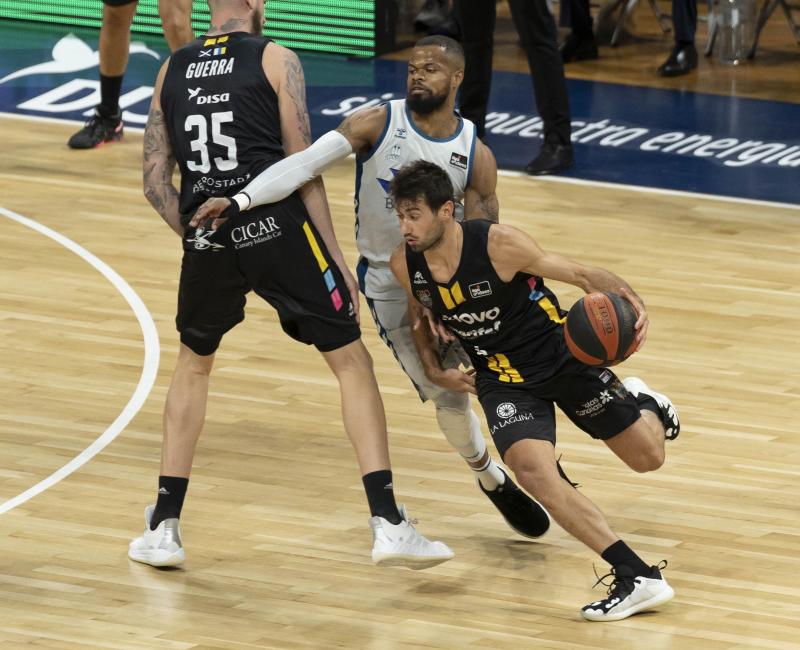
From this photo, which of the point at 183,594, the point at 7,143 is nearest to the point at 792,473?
the point at 183,594

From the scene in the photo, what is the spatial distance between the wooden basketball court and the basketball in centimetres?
A: 73

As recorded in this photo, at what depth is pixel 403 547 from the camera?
521cm

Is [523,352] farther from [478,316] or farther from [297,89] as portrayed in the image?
[297,89]

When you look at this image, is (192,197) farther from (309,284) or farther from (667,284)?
(667,284)

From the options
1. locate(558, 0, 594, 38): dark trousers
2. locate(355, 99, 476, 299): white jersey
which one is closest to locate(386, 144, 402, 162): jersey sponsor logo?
locate(355, 99, 476, 299): white jersey

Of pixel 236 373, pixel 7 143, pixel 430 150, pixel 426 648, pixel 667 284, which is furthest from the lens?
pixel 7 143

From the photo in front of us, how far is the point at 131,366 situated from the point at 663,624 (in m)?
3.03

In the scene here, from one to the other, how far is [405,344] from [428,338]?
0.91 ft

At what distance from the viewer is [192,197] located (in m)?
5.43

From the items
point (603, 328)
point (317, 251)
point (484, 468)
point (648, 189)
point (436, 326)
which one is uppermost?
point (317, 251)

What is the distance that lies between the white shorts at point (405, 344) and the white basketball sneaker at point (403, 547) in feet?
1.83

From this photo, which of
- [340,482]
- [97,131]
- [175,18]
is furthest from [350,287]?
[97,131]

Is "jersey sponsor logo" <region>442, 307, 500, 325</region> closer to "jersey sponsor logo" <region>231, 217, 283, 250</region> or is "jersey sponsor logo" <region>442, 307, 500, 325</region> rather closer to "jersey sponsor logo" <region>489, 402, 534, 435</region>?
"jersey sponsor logo" <region>489, 402, 534, 435</region>

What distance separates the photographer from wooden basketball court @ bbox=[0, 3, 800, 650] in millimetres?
5043
